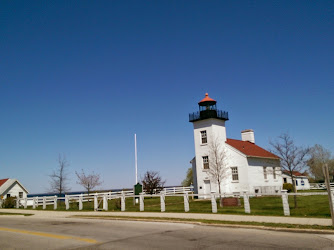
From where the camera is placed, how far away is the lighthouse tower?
105 ft

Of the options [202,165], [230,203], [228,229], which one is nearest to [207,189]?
[202,165]

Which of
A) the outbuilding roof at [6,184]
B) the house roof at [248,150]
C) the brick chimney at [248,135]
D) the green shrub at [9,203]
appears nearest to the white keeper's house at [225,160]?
the house roof at [248,150]

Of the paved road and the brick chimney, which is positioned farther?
the brick chimney

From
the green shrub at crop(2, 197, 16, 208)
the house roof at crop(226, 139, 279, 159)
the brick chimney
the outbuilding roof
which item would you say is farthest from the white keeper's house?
the outbuilding roof

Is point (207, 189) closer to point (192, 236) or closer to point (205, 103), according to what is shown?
point (205, 103)

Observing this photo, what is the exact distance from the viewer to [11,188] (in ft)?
150

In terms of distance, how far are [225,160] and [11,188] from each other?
33.8 metres

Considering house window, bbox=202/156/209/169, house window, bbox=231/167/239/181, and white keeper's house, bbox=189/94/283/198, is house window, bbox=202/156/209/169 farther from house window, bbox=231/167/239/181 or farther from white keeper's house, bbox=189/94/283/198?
house window, bbox=231/167/239/181

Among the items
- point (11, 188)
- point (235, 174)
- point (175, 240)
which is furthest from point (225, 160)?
point (11, 188)

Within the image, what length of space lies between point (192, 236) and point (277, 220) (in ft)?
14.6

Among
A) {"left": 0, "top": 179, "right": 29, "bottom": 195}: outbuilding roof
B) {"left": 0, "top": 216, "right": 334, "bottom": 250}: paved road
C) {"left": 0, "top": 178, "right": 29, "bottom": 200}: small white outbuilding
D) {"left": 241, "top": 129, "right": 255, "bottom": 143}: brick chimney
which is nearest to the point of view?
{"left": 0, "top": 216, "right": 334, "bottom": 250}: paved road

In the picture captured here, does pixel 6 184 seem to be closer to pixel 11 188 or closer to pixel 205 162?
pixel 11 188

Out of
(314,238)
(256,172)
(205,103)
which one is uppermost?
(205,103)

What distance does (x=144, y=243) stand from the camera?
8.85 m
